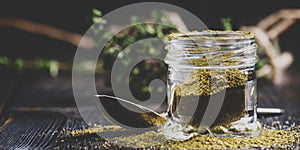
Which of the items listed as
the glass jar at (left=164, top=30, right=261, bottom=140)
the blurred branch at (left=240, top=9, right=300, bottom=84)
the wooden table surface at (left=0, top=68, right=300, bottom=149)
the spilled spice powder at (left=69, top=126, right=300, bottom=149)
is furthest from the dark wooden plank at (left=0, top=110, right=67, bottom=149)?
the blurred branch at (left=240, top=9, right=300, bottom=84)

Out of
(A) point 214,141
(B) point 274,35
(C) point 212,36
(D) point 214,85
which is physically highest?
(B) point 274,35

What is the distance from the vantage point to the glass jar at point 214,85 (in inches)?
40.7

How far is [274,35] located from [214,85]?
983mm

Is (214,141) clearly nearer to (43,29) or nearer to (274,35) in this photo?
(274,35)

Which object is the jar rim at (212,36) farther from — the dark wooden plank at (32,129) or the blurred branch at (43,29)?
the blurred branch at (43,29)

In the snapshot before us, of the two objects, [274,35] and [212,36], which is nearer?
[212,36]

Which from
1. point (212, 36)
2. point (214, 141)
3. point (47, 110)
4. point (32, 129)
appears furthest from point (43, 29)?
point (214, 141)

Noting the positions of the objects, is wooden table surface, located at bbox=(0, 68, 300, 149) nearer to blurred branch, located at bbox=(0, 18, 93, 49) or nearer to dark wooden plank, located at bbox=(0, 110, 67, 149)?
dark wooden plank, located at bbox=(0, 110, 67, 149)

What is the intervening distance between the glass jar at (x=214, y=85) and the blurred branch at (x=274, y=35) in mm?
706

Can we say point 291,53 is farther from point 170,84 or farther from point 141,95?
point 170,84

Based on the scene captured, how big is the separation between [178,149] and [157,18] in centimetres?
64

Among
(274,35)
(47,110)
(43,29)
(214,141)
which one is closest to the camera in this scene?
(214,141)

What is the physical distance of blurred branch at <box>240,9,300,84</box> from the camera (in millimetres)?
1811

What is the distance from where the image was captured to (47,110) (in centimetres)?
147
